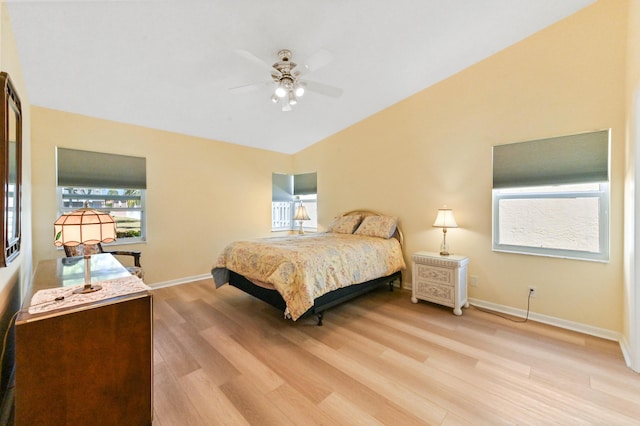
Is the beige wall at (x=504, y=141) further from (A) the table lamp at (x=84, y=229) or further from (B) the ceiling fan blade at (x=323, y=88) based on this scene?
(A) the table lamp at (x=84, y=229)

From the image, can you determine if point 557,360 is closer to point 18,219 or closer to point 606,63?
point 606,63

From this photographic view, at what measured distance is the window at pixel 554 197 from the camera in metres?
2.52

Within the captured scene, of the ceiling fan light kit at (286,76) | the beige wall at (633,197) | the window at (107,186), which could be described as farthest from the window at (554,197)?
the window at (107,186)

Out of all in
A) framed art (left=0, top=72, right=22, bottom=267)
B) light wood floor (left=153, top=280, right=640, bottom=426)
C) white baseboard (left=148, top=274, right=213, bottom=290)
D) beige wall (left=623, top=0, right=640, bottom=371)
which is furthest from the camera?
white baseboard (left=148, top=274, right=213, bottom=290)

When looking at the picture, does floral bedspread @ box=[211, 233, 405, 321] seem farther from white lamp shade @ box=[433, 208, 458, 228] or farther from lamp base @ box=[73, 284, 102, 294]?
lamp base @ box=[73, 284, 102, 294]

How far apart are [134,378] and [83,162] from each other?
3.31 metres

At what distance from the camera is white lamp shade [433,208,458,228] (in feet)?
10.6

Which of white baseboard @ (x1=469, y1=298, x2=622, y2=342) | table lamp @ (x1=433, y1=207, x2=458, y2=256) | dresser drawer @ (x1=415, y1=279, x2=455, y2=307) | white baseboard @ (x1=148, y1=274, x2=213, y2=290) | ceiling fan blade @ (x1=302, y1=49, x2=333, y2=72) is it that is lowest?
white baseboard @ (x1=469, y1=298, x2=622, y2=342)

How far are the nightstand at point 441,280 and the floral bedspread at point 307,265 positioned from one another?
0.42 metres

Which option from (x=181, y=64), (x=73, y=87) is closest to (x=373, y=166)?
(x=181, y=64)

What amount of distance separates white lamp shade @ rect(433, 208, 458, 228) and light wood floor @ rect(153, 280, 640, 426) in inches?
42.3

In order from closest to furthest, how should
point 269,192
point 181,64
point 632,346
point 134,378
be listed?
1. point 134,378
2. point 632,346
3. point 181,64
4. point 269,192

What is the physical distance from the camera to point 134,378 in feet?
4.43

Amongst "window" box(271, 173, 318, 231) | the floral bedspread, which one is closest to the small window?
the floral bedspread
